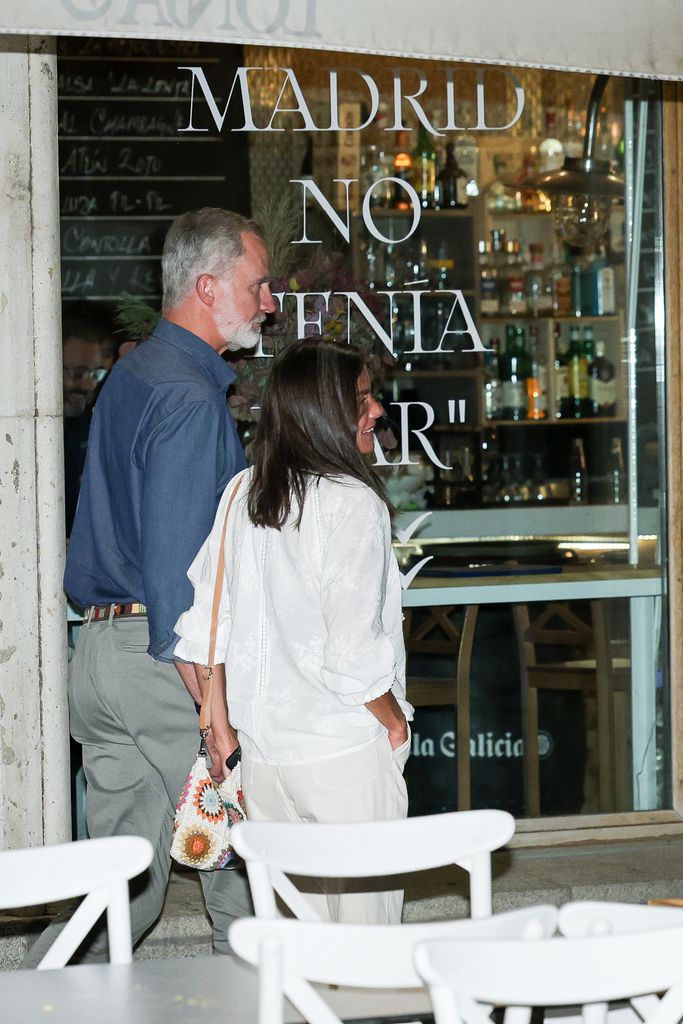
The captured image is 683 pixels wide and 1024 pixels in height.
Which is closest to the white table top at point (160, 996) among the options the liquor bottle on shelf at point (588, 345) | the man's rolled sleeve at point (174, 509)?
the man's rolled sleeve at point (174, 509)

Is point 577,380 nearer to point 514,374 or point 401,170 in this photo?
point 514,374

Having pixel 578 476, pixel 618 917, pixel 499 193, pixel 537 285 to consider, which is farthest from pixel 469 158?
pixel 618 917

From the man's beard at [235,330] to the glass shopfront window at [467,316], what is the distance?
34.4 inches

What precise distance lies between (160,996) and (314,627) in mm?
859

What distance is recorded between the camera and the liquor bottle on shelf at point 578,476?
4465mm

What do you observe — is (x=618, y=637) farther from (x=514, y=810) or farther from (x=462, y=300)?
(x=462, y=300)

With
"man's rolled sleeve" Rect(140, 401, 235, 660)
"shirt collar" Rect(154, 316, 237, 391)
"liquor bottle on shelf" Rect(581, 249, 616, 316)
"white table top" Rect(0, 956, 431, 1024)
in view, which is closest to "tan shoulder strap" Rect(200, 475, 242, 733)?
"man's rolled sleeve" Rect(140, 401, 235, 660)

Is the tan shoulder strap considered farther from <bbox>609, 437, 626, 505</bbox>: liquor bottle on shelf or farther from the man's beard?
<bbox>609, 437, 626, 505</bbox>: liquor bottle on shelf

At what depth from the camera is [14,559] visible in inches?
141

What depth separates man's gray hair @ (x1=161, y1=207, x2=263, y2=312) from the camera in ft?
10.5

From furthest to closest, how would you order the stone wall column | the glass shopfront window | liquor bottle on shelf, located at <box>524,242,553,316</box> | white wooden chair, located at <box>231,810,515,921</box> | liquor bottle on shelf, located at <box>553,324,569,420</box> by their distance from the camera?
liquor bottle on shelf, located at <box>524,242,553,316</box> < liquor bottle on shelf, located at <box>553,324,569,420</box> < the glass shopfront window < the stone wall column < white wooden chair, located at <box>231,810,515,921</box>

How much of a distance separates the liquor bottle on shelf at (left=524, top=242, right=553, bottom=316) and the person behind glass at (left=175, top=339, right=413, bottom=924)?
2252 mm

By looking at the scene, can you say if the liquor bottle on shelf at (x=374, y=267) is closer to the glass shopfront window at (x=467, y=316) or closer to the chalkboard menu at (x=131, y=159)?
the glass shopfront window at (x=467, y=316)

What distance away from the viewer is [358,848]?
2041 millimetres
